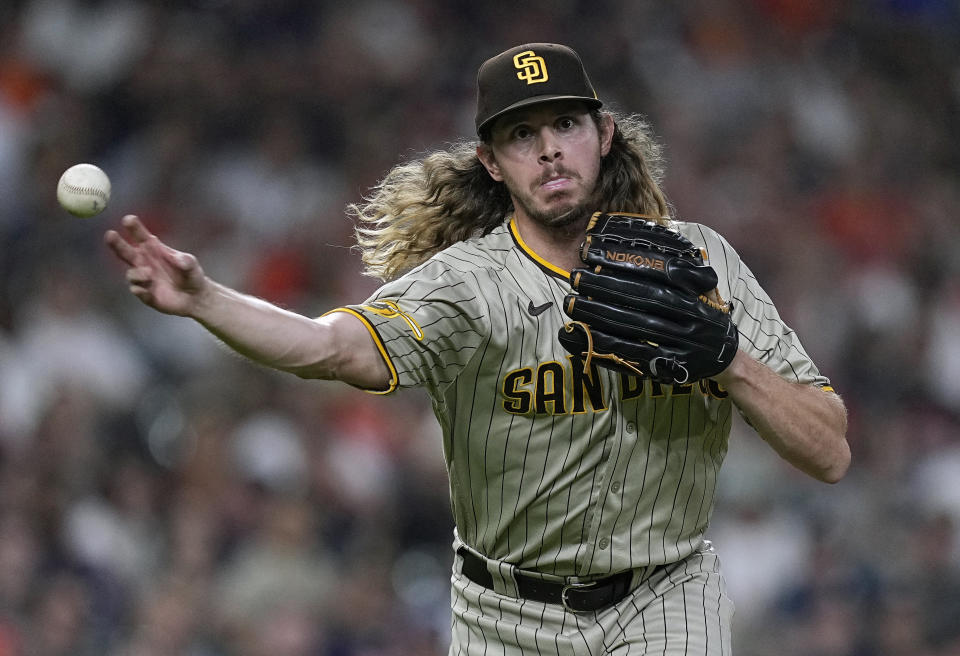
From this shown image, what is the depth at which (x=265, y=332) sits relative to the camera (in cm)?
262

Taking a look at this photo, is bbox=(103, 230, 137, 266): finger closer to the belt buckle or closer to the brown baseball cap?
the brown baseball cap

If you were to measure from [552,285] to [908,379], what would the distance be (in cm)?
516

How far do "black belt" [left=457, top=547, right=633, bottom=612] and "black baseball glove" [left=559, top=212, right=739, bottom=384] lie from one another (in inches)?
23.4

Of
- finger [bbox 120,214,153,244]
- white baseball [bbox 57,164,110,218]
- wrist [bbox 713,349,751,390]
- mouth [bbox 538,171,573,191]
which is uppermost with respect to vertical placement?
mouth [bbox 538,171,573,191]

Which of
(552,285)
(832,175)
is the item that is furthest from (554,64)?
(832,175)

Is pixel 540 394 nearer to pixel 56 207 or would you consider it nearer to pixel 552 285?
pixel 552 285

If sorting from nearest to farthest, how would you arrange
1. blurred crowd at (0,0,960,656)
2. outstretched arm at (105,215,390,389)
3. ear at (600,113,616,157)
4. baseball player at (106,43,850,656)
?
outstretched arm at (105,215,390,389) → baseball player at (106,43,850,656) → ear at (600,113,616,157) → blurred crowd at (0,0,960,656)

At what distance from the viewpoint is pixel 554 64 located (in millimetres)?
3377

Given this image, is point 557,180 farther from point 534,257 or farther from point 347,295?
point 347,295

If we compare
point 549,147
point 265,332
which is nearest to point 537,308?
point 549,147

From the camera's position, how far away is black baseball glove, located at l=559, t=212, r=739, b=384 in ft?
9.70

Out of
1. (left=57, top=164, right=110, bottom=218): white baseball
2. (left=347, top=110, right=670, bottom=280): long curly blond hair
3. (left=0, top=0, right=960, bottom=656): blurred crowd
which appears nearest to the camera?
(left=57, top=164, right=110, bottom=218): white baseball

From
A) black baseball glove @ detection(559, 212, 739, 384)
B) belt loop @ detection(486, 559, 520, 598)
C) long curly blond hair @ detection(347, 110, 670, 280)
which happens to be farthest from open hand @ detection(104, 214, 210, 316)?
long curly blond hair @ detection(347, 110, 670, 280)

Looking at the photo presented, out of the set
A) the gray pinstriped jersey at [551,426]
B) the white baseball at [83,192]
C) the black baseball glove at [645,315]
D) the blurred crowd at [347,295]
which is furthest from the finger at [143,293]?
the blurred crowd at [347,295]
